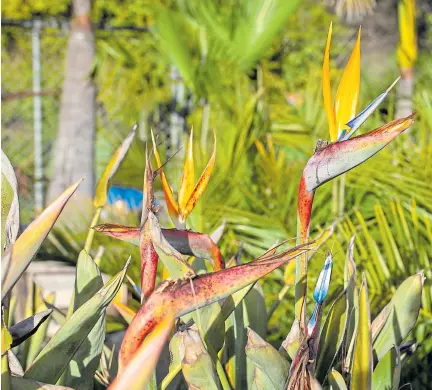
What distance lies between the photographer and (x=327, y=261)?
81cm

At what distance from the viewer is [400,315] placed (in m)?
1.00

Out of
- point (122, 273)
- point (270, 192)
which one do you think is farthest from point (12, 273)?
point (270, 192)

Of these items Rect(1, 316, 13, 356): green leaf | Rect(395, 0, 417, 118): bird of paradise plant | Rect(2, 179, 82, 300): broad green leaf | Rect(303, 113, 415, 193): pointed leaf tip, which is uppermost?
Rect(395, 0, 417, 118): bird of paradise plant

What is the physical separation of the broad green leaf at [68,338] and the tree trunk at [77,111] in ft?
11.3

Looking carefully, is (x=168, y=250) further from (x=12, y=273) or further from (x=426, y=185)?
(x=426, y=185)

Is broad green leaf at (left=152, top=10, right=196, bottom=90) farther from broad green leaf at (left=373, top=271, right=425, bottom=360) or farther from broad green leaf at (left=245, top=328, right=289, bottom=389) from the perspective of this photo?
broad green leaf at (left=245, top=328, right=289, bottom=389)

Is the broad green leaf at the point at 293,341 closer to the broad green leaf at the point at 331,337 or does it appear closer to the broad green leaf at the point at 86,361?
the broad green leaf at the point at 331,337

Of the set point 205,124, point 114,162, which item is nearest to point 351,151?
point 114,162

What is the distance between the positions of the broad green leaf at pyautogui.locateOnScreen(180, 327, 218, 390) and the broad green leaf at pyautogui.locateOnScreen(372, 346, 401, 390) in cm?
21

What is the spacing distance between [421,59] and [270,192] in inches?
64.3

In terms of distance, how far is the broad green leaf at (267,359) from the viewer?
79 centimetres

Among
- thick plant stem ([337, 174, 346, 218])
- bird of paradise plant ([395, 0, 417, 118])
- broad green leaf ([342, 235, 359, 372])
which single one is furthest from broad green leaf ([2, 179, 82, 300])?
bird of paradise plant ([395, 0, 417, 118])

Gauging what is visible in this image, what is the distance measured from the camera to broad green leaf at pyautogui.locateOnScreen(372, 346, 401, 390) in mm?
884

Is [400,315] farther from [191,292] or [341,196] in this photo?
[341,196]
